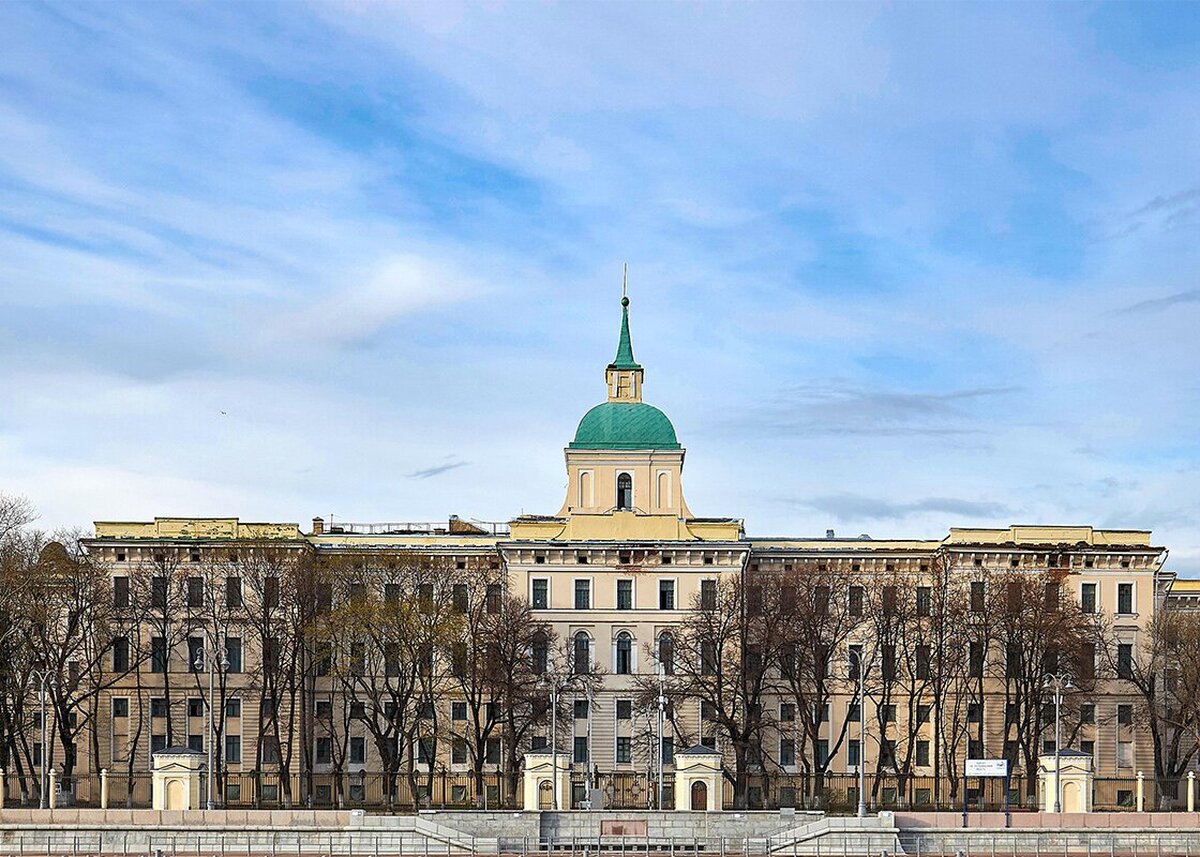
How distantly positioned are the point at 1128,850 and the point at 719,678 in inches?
1134

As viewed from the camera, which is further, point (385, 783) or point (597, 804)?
point (385, 783)

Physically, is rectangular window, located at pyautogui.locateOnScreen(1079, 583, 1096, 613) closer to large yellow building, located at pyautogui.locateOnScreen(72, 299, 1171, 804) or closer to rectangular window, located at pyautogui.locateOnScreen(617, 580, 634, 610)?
large yellow building, located at pyautogui.locateOnScreen(72, 299, 1171, 804)

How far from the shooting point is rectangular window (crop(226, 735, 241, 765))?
359 ft

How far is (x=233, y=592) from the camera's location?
349 ft

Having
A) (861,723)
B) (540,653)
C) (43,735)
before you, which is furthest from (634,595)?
(43,735)

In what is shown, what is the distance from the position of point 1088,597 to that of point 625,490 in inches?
1083

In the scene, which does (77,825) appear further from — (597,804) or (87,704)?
(87,704)

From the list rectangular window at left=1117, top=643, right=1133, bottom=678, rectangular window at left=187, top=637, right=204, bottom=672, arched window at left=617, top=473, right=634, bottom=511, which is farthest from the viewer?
arched window at left=617, top=473, right=634, bottom=511

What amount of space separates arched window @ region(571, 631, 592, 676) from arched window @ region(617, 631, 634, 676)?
5.49 feet

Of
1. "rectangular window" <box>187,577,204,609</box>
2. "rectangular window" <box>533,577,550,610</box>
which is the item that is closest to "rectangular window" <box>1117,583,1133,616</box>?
"rectangular window" <box>533,577,550,610</box>

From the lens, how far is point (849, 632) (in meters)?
106

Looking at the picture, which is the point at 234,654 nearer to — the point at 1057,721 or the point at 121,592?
the point at 121,592

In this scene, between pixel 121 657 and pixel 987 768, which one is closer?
pixel 987 768

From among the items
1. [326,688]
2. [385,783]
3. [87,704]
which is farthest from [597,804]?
[87,704]
